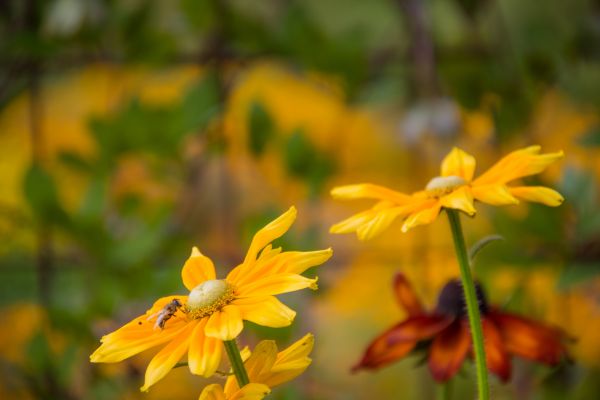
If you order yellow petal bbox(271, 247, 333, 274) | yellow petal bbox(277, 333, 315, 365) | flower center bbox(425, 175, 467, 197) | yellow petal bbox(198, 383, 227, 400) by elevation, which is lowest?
yellow petal bbox(198, 383, 227, 400)

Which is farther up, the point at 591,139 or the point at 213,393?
the point at 591,139

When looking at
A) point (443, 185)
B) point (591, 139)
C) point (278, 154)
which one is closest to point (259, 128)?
point (278, 154)

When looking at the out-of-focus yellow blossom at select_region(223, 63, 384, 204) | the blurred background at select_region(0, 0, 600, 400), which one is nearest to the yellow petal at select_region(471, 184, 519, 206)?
the blurred background at select_region(0, 0, 600, 400)

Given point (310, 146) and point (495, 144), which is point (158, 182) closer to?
point (310, 146)

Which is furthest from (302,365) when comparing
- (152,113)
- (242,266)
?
(152,113)

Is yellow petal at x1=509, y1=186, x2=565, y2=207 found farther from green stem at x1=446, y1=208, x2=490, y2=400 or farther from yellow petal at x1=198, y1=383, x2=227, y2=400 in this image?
yellow petal at x1=198, y1=383, x2=227, y2=400

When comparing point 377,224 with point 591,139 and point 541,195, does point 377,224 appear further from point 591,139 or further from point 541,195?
point 591,139
